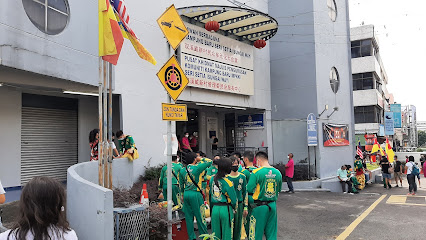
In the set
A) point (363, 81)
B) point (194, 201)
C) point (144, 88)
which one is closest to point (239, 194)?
point (194, 201)

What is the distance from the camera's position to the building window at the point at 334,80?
58.7 ft

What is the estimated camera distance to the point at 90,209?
14.4 ft

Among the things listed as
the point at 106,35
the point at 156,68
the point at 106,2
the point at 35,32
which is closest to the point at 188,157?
the point at 106,35

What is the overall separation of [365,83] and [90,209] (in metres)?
38.3

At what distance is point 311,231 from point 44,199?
6.88 m

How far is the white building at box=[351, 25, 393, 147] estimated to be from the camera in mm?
35688

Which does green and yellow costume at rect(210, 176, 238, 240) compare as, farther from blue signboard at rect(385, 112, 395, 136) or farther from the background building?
blue signboard at rect(385, 112, 395, 136)

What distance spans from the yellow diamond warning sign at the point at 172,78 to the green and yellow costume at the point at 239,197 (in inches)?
69.4

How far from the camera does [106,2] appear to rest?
217 inches

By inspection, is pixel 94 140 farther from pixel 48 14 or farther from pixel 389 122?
pixel 389 122

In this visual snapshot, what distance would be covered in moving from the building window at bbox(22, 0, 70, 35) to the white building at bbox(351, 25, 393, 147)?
113 feet

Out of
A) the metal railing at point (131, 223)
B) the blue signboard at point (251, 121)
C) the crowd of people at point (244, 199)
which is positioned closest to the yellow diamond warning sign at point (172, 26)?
the crowd of people at point (244, 199)

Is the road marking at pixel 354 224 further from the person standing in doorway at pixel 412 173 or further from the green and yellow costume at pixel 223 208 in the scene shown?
the person standing in doorway at pixel 412 173

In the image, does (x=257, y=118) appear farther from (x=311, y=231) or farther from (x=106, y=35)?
(x=106, y=35)
